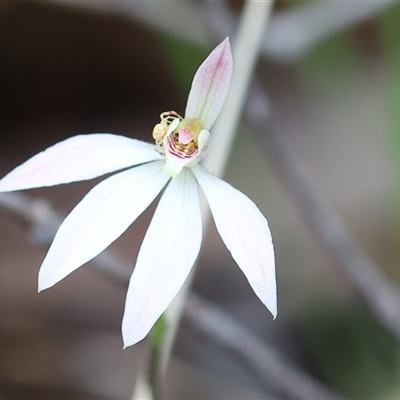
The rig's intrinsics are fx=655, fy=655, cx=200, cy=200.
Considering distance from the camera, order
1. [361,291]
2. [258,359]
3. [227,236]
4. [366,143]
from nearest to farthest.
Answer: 1. [227,236]
2. [258,359]
3. [361,291]
4. [366,143]

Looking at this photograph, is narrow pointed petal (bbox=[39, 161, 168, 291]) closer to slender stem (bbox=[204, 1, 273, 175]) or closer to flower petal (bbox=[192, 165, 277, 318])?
flower petal (bbox=[192, 165, 277, 318])

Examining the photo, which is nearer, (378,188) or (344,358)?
(344,358)

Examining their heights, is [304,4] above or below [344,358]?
above

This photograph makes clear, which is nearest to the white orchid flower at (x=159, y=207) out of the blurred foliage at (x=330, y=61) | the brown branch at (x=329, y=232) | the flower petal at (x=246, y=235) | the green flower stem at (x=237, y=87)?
the flower petal at (x=246, y=235)

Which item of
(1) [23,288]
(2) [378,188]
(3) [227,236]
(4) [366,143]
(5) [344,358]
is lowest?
(3) [227,236]

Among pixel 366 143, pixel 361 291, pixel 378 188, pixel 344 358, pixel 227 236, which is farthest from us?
pixel 366 143

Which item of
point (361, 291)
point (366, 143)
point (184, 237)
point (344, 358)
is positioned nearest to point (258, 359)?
point (361, 291)

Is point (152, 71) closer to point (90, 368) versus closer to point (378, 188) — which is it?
point (378, 188)
